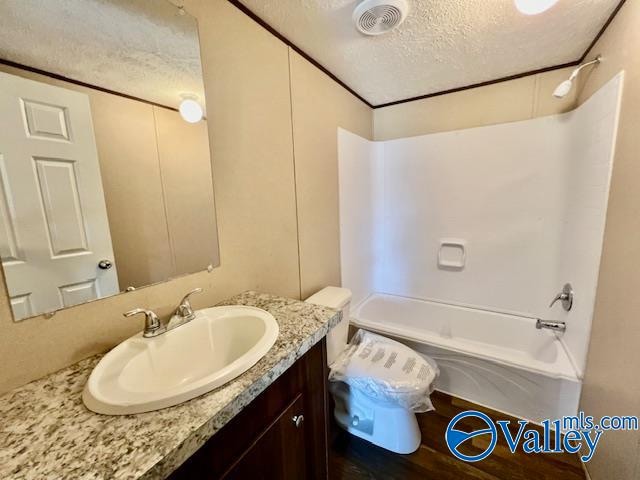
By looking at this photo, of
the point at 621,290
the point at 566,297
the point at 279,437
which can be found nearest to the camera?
the point at 279,437

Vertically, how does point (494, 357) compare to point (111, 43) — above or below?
below

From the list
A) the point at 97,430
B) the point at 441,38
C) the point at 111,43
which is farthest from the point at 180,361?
the point at 441,38

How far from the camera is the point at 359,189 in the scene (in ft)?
7.18

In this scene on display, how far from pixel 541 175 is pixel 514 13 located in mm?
1120

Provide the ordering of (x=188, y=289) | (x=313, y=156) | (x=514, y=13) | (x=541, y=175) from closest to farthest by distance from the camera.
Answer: (x=188, y=289)
(x=514, y=13)
(x=313, y=156)
(x=541, y=175)

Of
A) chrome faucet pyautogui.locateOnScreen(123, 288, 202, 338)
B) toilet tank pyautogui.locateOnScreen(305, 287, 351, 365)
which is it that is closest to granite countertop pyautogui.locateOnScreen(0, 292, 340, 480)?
chrome faucet pyautogui.locateOnScreen(123, 288, 202, 338)

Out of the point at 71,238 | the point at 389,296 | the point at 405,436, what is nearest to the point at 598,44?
the point at 389,296

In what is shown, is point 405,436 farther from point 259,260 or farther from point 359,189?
point 359,189

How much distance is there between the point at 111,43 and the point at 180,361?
104 centimetres

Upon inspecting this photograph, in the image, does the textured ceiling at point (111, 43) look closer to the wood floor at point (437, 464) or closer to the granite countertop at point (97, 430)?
the granite countertop at point (97, 430)

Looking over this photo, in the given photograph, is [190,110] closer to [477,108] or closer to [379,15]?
[379,15]

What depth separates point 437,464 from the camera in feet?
→ 4.43

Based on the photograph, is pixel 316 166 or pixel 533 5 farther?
pixel 316 166

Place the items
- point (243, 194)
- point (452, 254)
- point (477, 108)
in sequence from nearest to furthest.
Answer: point (243, 194)
point (477, 108)
point (452, 254)
